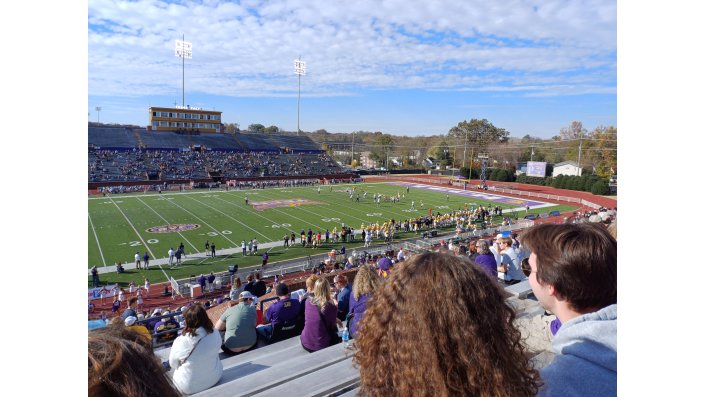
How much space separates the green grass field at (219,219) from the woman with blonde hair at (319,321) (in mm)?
15355

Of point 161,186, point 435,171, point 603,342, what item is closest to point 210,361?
point 603,342

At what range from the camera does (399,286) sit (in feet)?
5.40

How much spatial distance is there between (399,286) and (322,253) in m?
20.7

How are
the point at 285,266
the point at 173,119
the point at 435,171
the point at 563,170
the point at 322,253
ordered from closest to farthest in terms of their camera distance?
the point at 285,266 < the point at 322,253 < the point at 563,170 < the point at 173,119 < the point at 435,171

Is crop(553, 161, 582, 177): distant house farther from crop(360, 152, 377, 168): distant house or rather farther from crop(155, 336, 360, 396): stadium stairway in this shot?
crop(155, 336, 360, 396): stadium stairway

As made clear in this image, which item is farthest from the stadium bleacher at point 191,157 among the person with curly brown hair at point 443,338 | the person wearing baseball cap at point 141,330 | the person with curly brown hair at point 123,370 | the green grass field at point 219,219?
the person with curly brown hair at point 443,338

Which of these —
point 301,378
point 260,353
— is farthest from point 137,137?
point 301,378

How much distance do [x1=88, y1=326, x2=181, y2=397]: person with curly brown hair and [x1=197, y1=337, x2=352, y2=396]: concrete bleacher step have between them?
1.88 metres

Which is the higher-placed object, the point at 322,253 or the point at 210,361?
the point at 210,361

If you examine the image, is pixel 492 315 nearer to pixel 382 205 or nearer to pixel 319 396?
pixel 319 396

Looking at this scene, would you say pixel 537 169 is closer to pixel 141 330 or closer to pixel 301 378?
pixel 141 330

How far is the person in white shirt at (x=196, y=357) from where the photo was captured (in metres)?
4.07

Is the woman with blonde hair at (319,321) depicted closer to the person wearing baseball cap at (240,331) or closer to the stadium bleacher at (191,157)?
the person wearing baseball cap at (240,331)

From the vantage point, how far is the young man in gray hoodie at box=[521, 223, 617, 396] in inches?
63.2
